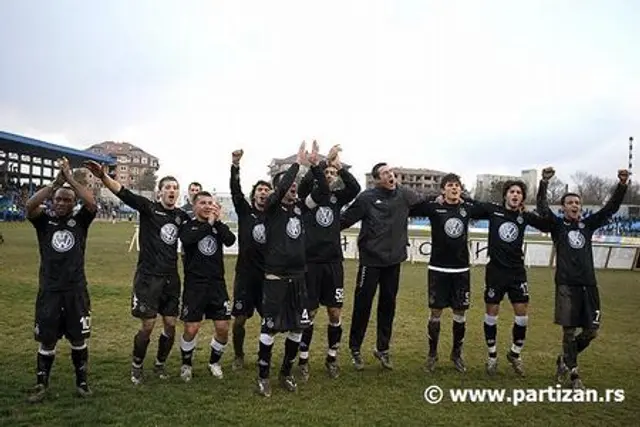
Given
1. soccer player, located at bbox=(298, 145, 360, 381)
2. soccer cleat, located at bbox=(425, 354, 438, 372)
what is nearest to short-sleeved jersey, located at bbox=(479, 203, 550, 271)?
soccer cleat, located at bbox=(425, 354, 438, 372)

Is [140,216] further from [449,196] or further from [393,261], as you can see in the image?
[449,196]

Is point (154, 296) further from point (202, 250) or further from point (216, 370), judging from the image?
point (216, 370)

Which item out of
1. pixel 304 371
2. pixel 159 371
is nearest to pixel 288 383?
pixel 304 371

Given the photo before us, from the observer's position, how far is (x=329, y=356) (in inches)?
281

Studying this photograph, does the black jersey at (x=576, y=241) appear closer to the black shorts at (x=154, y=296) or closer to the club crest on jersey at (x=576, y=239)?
the club crest on jersey at (x=576, y=239)

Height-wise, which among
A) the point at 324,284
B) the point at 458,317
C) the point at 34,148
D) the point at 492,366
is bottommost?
the point at 492,366

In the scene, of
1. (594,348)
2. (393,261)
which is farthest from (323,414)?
(594,348)

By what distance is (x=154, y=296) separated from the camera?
20.7 ft

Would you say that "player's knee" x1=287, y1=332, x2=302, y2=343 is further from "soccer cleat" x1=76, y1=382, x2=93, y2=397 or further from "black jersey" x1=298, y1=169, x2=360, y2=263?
"soccer cleat" x1=76, y1=382, x2=93, y2=397

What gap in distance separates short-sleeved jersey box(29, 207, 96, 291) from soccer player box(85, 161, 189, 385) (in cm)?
61

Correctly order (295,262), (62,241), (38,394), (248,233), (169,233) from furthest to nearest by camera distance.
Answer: (248,233)
(169,233)
(295,262)
(62,241)
(38,394)

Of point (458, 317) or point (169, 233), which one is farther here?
point (458, 317)

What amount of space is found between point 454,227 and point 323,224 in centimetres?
177

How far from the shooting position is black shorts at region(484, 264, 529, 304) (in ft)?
23.5
